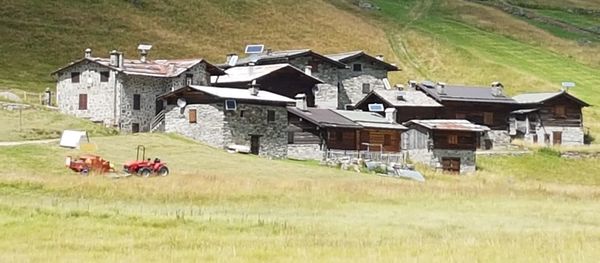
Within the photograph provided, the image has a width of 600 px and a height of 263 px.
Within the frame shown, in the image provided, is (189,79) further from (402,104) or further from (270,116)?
(402,104)

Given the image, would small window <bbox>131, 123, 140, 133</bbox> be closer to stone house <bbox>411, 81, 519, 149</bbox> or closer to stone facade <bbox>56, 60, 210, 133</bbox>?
stone facade <bbox>56, 60, 210, 133</bbox>

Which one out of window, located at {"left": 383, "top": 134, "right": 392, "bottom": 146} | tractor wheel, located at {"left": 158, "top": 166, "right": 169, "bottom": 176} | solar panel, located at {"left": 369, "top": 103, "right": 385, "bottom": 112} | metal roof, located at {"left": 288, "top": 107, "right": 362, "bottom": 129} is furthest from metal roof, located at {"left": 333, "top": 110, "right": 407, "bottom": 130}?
tractor wheel, located at {"left": 158, "top": 166, "right": 169, "bottom": 176}

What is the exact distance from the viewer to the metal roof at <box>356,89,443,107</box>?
86025 mm

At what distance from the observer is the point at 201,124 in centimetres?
6994

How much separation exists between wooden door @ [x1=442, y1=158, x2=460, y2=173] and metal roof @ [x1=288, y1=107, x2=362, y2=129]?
7963 mm

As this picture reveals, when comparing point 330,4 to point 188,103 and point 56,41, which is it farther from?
point 188,103

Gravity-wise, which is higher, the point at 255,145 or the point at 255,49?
the point at 255,49

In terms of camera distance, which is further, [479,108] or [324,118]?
[479,108]

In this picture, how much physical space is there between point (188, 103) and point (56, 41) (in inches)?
1760

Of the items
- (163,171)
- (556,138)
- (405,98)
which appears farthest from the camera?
(556,138)

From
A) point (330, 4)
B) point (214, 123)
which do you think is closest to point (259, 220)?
point (214, 123)

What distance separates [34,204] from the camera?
33.9 metres

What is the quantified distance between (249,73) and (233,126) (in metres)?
15.8

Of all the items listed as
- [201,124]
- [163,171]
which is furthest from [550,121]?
[163,171]
